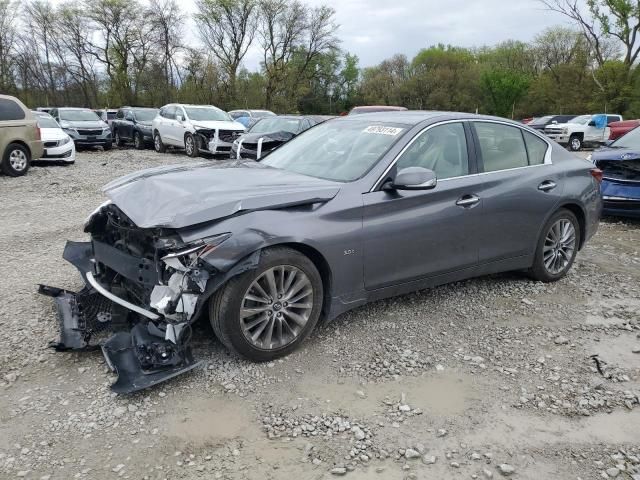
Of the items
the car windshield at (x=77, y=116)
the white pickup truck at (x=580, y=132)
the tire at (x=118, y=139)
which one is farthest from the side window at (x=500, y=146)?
the white pickup truck at (x=580, y=132)

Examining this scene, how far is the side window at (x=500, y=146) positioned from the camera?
4742 mm

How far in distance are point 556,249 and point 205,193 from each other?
356 centimetres

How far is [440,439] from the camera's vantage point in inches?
117

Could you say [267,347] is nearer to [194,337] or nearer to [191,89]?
[194,337]

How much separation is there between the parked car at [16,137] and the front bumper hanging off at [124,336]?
9.34 m

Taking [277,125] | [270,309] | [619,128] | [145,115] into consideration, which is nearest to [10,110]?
[277,125]

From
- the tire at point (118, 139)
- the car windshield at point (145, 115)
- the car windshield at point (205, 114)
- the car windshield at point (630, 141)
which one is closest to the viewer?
the car windshield at point (630, 141)

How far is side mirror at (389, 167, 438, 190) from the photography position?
386 centimetres

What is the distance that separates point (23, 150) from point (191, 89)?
113 ft

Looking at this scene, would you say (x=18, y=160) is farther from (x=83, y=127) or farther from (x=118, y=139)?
(x=118, y=139)

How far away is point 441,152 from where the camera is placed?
4461 millimetres

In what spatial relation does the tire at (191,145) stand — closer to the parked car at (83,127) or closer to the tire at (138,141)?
the tire at (138,141)

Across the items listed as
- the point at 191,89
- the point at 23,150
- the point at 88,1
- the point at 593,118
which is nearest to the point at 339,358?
the point at 23,150

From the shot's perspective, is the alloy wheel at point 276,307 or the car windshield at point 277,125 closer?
the alloy wheel at point 276,307
